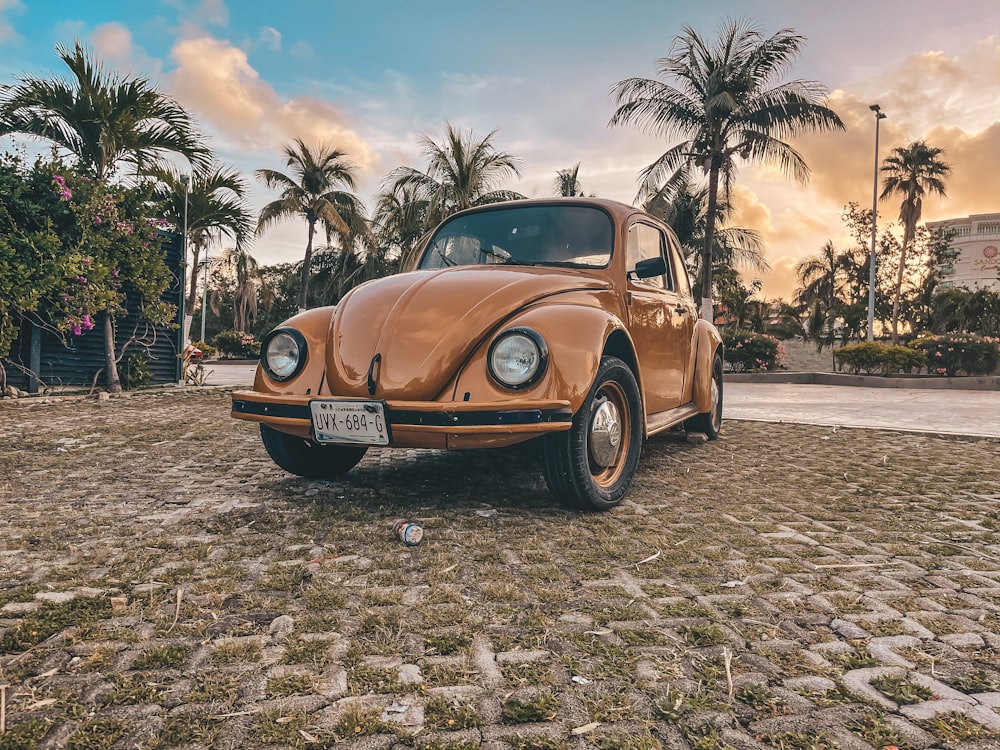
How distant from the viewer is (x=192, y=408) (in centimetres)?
803

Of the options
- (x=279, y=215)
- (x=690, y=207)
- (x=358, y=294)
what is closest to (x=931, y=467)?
(x=358, y=294)

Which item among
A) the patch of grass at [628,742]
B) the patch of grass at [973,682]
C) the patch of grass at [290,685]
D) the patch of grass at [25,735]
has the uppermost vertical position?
the patch of grass at [25,735]

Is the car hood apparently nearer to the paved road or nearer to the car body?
the car body

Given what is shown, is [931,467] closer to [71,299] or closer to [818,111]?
[71,299]

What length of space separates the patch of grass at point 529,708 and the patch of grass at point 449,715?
7 centimetres

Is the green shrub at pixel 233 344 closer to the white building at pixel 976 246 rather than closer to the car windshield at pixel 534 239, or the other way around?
the car windshield at pixel 534 239

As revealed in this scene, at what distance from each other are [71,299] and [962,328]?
31210 millimetres

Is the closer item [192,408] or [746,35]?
[192,408]

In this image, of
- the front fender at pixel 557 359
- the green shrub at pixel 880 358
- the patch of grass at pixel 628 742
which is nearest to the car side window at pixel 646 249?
the front fender at pixel 557 359

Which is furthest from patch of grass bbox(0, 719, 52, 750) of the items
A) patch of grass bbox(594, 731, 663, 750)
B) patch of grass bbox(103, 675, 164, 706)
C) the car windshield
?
the car windshield

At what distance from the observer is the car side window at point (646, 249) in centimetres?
406

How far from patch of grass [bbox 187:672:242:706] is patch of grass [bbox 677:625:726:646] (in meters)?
1.21

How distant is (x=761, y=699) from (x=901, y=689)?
0.36 metres

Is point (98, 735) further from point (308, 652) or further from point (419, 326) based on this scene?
point (419, 326)
